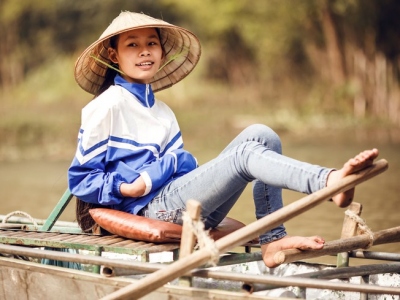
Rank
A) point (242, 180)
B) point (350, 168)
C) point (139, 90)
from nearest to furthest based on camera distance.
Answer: point (350, 168)
point (242, 180)
point (139, 90)

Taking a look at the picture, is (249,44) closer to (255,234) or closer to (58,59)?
(58,59)

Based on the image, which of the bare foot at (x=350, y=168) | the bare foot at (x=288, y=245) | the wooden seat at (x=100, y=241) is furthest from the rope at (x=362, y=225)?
the bare foot at (x=350, y=168)

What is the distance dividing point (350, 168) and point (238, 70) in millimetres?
15277

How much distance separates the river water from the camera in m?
6.86

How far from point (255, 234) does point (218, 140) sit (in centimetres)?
882

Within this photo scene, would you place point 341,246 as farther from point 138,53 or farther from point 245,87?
→ point 245,87

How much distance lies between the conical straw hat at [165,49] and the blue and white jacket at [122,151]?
167 mm

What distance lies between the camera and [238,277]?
2990 mm

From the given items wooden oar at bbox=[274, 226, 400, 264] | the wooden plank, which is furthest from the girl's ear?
wooden oar at bbox=[274, 226, 400, 264]

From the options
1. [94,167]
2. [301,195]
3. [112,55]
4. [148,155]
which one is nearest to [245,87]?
[301,195]

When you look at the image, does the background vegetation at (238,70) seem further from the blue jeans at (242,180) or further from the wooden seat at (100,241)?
the blue jeans at (242,180)

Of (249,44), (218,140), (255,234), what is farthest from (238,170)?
(249,44)

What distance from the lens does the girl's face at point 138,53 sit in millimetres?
3766

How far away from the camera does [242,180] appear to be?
335 centimetres
